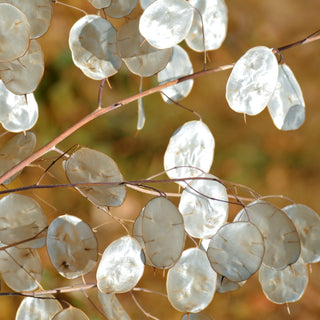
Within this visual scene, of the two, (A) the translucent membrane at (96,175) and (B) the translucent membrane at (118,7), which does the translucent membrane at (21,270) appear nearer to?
(A) the translucent membrane at (96,175)

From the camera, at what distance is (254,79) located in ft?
1.25

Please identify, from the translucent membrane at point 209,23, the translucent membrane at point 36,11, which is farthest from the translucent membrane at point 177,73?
the translucent membrane at point 36,11

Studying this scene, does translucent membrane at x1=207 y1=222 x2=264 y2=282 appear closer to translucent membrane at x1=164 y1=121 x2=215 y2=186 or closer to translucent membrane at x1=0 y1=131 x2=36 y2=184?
translucent membrane at x1=164 y1=121 x2=215 y2=186

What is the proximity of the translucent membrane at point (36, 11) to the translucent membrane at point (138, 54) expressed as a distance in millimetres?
63

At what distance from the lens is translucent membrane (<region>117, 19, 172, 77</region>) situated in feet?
1.34

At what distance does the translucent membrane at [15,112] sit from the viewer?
0.44 m

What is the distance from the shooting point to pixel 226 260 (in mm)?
358

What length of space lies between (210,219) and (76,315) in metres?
0.14

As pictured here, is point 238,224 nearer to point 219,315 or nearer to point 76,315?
point 76,315

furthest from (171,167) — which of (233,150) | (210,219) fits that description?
(233,150)

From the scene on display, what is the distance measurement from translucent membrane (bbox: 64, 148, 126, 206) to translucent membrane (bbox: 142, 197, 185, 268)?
0.04 metres

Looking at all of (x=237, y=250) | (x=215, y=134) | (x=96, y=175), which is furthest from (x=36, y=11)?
(x=215, y=134)

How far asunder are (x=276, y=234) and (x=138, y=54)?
0.63ft

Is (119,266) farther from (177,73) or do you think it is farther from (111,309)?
(177,73)
